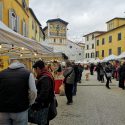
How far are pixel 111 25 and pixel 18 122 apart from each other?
72.2 m

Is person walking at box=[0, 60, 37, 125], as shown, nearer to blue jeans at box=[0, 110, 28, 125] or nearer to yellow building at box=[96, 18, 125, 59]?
blue jeans at box=[0, 110, 28, 125]

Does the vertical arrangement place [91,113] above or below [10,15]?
below

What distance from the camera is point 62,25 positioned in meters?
102

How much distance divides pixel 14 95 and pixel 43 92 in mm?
972

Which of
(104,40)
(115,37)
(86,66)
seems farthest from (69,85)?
(86,66)

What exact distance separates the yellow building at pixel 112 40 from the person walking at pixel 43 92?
183 ft

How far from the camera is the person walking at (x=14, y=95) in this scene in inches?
210

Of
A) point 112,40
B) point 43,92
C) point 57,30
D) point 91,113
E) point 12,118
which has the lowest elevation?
point 91,113

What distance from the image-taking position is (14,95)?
17.6ft

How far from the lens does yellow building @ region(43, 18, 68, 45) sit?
9644 centimetres

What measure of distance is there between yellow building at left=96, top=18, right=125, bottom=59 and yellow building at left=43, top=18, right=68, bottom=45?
18410 millimetres

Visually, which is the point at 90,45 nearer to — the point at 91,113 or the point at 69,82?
the point at 69,82

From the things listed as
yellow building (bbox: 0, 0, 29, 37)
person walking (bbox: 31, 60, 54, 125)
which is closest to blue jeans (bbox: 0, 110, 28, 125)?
person walking (bbox: 31, 60, 54, 125)

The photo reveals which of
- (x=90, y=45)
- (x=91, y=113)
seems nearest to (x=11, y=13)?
(x=91, y=113)
